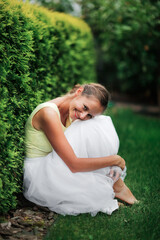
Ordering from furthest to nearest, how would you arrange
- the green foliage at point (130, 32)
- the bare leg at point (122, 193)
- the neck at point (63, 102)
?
the green foliage at point (130, 32), the neck at point (63, 102), the bare leg at point (122, 193)

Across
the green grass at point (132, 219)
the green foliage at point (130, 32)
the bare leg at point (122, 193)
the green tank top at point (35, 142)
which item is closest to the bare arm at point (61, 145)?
the green tank top at point (35, 142)

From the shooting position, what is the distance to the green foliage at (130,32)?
5.68 meters

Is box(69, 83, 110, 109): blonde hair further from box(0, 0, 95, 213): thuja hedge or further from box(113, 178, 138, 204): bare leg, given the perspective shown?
box(113, 178, 138, 204): bare leg

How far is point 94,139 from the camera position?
266 centimetres

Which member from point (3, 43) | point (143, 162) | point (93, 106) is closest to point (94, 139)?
point (93, 106)

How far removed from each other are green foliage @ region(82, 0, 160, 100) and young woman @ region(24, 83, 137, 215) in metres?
3.38

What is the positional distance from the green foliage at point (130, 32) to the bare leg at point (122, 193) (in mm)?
3650

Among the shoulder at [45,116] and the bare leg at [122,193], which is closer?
the shoulder at [45,116]

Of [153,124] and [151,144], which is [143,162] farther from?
[153,124]

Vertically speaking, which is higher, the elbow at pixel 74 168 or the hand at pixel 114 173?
the elbow at pixel 74 168

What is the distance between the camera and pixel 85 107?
271cm

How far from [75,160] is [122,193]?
2.58ft

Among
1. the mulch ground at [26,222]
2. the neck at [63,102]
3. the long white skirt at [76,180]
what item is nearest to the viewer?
the mulch ground at [26,222]

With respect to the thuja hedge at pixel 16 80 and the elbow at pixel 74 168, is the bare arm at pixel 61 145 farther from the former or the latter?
the thuja hedge at pixel 16 80
